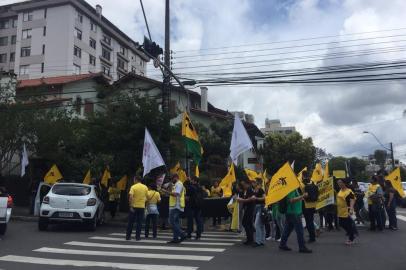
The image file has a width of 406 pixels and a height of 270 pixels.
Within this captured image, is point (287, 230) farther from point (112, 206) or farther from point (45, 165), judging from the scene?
point (45, 165)

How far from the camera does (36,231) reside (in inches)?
557

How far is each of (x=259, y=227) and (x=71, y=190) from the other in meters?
6.41

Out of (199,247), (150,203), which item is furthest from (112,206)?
(199,247)

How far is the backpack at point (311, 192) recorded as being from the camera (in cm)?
1177

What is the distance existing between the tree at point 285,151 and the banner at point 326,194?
3633 centimetres

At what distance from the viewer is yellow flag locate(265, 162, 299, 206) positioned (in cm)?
1015

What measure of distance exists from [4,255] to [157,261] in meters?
3.42

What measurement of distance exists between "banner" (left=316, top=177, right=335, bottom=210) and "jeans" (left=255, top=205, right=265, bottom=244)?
6.57 ft

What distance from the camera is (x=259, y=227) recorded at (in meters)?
11.5

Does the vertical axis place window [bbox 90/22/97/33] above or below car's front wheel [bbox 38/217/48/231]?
above

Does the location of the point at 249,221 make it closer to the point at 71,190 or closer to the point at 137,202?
the point at 137,202

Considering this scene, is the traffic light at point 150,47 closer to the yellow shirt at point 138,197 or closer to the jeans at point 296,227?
the yellow shirt at point 138,197

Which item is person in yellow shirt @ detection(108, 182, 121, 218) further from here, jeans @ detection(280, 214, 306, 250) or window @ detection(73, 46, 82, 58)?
window @ detection(73, 46, 82, 58)

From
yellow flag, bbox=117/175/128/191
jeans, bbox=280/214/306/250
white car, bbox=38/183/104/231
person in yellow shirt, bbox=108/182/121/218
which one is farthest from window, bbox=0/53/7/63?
jeans, bbox=280/214/306/250
